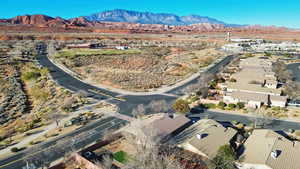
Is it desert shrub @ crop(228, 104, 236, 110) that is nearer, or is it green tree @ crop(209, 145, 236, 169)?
green tree @ crop(209, 145, 236, 169)

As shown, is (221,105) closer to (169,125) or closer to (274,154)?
(169,125)

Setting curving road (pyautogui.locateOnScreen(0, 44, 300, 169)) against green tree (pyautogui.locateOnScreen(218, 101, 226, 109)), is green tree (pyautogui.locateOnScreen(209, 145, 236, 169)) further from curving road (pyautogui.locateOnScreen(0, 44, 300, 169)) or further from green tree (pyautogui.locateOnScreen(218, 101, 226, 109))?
green tree (pyautogui.locateOnScreen(218, 101, 226, 109))

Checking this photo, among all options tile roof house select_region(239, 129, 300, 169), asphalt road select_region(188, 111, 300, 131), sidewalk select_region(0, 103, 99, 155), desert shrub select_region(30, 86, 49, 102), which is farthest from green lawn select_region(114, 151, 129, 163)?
desert shrub select_region(30, 86, 49, 102)

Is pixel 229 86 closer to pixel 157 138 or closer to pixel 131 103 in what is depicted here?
pixel 131 103

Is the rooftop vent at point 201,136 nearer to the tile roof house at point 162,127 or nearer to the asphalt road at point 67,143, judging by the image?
the tile roof house at point 162,127

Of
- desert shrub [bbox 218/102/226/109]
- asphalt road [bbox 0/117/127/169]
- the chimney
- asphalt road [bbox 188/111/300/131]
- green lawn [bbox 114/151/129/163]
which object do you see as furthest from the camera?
desert shrub [bbox 218/102/226/109]

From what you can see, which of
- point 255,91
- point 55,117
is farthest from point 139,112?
point 255,91
